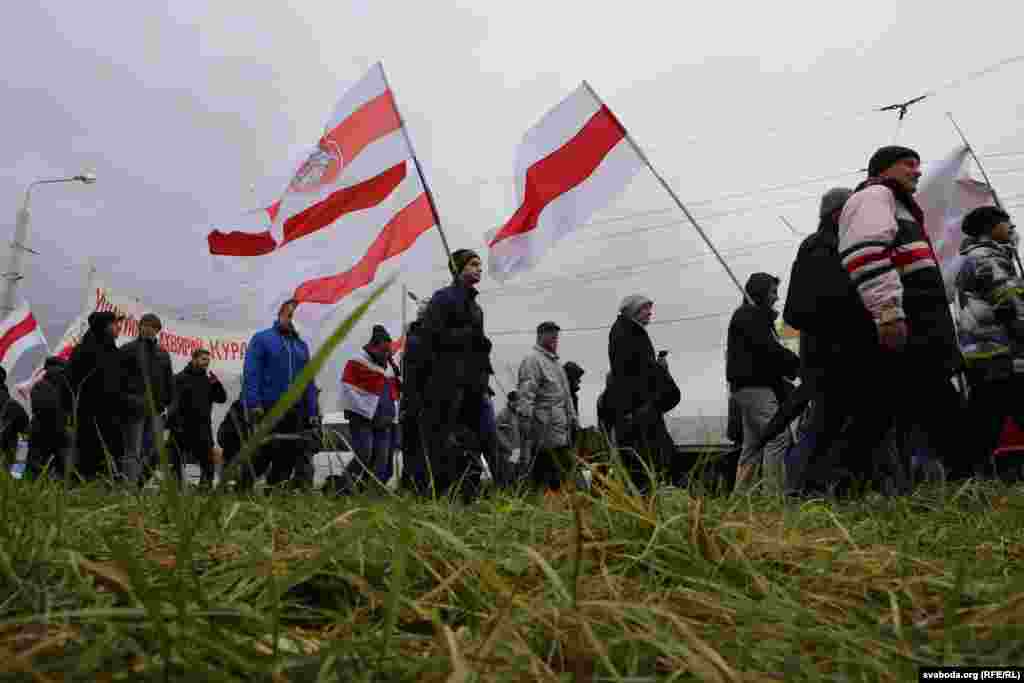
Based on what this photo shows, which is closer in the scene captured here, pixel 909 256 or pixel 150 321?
pixel 909 256

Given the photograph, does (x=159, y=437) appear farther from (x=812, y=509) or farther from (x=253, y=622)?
(x=812, y=509)

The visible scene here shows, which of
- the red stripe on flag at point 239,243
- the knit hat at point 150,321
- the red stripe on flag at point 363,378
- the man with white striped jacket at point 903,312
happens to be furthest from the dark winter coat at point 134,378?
the man with white striped jacket at point 903,312

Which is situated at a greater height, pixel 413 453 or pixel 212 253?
pixel 212 253

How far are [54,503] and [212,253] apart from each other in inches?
227

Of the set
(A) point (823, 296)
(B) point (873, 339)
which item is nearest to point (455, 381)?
(A) point (823, 296)

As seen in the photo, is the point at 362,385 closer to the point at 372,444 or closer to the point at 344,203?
the point at 372,444

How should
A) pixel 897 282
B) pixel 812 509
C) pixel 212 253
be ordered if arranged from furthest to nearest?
pixel 212 253
pixel 897 282
pixel 812 509

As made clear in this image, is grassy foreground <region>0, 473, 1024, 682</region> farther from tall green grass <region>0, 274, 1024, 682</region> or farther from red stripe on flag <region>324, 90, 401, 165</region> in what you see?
red stripe on flag <region>324, 90, 401, 165</region>

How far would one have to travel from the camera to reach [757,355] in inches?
226

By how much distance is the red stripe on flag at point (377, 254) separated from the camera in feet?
21.6

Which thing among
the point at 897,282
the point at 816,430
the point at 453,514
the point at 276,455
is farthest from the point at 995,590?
the point at 276,455

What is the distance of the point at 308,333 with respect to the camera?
6.60 meters

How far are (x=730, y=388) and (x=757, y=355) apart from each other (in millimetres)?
323

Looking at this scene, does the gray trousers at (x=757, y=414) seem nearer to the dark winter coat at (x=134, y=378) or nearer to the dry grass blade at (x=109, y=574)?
the dark winter coat at (x=134, y=378)
